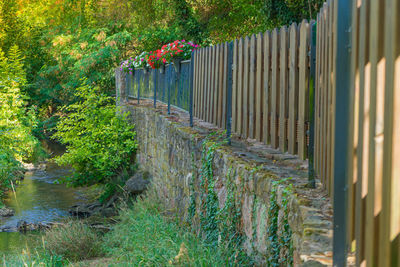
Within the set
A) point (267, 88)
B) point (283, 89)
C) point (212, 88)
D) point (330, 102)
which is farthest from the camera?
point (212, 88)

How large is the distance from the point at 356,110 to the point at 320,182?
5.69ft

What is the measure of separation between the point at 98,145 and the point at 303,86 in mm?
10987

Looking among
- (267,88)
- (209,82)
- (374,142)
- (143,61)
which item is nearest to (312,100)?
(267,88)

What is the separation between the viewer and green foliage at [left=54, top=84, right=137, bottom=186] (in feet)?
47.6

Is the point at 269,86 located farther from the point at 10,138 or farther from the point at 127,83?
the point at 10,138

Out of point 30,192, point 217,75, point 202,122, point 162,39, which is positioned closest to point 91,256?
point 202,122

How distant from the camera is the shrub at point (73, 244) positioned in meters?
8.91

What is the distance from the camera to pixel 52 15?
103ft

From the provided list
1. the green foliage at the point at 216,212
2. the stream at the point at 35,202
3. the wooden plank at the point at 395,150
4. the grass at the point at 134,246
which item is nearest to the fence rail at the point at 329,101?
the wooden plank at the point at 395,150

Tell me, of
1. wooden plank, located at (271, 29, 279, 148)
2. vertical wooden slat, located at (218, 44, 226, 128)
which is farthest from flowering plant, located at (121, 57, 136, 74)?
wooden plank, located at (271, 29, 279, 148)

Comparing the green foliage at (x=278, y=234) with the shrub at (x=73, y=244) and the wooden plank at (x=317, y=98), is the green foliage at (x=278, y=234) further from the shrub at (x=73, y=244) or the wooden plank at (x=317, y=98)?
the shrub at (x=73, y=244)

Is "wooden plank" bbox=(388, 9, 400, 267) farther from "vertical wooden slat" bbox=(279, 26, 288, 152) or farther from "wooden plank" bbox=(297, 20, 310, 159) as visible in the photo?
"vertical wooden slat" bbox=(279, 26, 288, 152)

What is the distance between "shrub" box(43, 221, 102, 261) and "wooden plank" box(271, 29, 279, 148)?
4982 mm

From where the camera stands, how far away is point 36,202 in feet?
52.0
